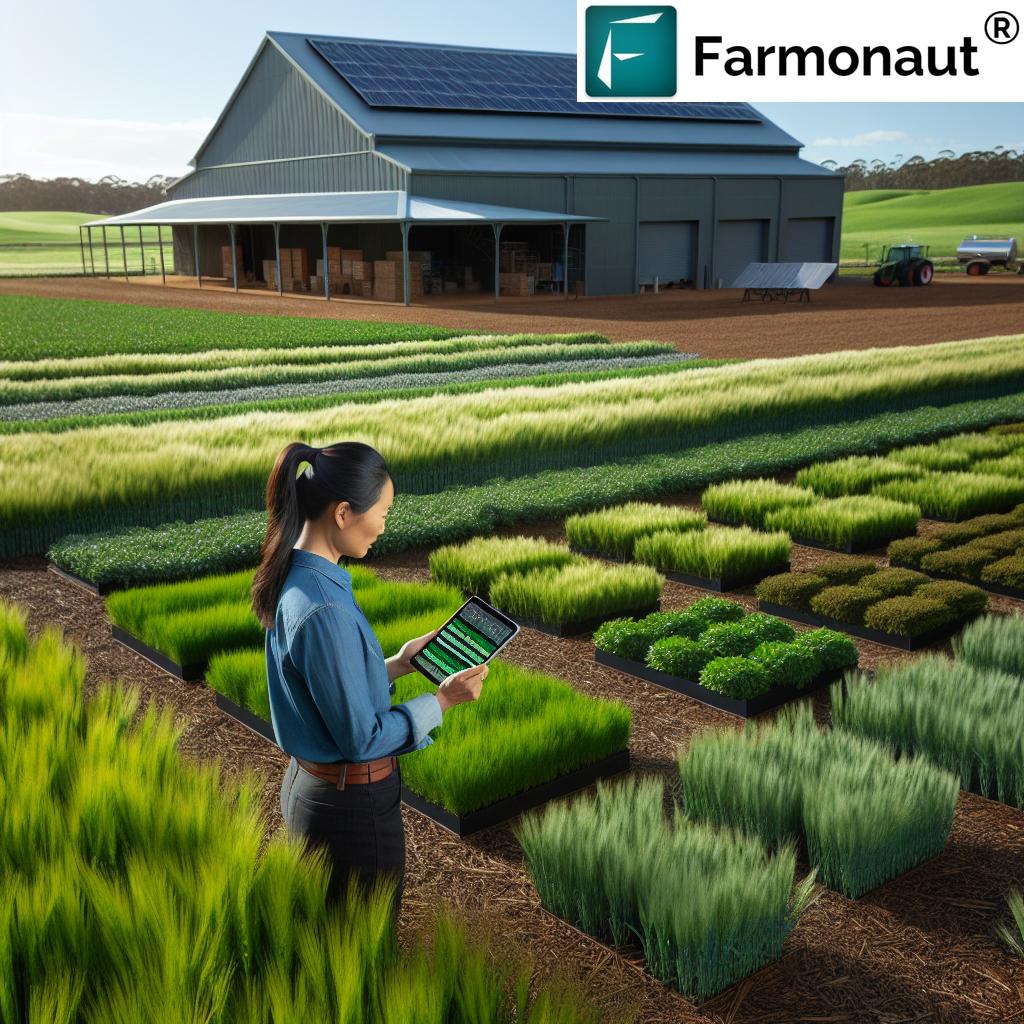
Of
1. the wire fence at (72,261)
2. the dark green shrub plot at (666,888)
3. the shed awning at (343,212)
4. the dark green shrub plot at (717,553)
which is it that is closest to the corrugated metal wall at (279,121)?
the shed awning at (343,212)

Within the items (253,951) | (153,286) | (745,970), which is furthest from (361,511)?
(153,286)

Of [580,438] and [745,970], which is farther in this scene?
[580,438]

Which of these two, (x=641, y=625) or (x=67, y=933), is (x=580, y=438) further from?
(x=67, y=933)

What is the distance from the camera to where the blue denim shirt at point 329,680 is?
9.57ft

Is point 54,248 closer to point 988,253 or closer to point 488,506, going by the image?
point 988,253

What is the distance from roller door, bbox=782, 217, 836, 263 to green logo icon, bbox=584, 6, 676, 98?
8425 millimetres

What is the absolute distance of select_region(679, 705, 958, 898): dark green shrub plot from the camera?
14.4 ft

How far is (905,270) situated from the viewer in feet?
157

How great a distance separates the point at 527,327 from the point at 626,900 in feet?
93.8

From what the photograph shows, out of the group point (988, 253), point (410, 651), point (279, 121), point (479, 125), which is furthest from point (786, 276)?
point (410, 651)

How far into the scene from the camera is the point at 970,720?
530 cm

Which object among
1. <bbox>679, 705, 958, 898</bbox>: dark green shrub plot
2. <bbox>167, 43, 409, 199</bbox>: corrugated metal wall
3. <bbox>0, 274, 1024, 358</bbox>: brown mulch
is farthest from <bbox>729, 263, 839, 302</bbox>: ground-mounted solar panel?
<bbox>679, 705, 958, 898</bbox>: dark green shrub plot

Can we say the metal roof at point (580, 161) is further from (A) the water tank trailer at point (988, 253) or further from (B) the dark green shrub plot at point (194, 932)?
(B) the dark green shrub plot at point (194, 932)

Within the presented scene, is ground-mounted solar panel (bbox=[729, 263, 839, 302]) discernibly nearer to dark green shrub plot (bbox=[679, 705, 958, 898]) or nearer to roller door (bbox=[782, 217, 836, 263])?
roller door (bbox=[782, 217, 836, 263])
